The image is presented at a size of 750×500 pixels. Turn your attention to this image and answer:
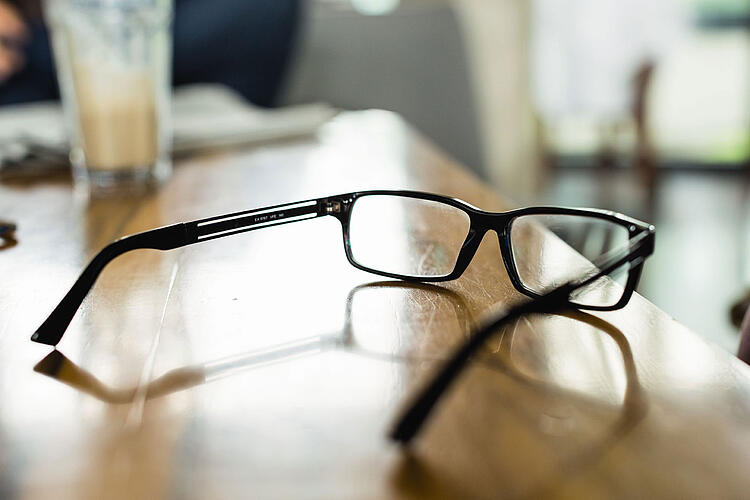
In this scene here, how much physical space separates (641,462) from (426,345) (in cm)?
11

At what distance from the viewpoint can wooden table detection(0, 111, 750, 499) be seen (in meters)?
0.21

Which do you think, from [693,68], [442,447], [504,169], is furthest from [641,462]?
[693,68]

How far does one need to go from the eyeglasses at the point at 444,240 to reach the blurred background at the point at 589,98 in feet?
3.89

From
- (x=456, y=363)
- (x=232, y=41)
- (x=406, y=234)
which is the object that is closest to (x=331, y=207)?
(x=406, y=234)

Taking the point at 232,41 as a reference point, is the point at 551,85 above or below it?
below

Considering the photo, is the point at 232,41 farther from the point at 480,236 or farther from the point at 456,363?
the point at 456,363

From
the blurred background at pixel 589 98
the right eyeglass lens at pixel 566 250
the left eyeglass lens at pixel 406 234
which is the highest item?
the right eyeglass lens at pixel 566 250

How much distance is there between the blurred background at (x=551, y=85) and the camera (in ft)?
4.99

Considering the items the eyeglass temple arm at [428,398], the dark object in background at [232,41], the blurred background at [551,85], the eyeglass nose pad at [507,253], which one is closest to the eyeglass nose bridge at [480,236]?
the eyeglass nose pad at [507,253]

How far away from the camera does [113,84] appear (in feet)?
2.29

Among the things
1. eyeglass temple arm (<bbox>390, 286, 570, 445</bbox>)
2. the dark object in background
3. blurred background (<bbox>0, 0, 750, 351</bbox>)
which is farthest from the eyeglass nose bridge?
the dark object in background

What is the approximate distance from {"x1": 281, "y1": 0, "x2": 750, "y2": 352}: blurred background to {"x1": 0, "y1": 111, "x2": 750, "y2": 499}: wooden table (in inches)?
48.7

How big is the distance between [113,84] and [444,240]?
0.40m

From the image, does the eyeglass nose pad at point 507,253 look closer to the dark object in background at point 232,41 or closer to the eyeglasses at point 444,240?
the eyeglasses at point 444,240
